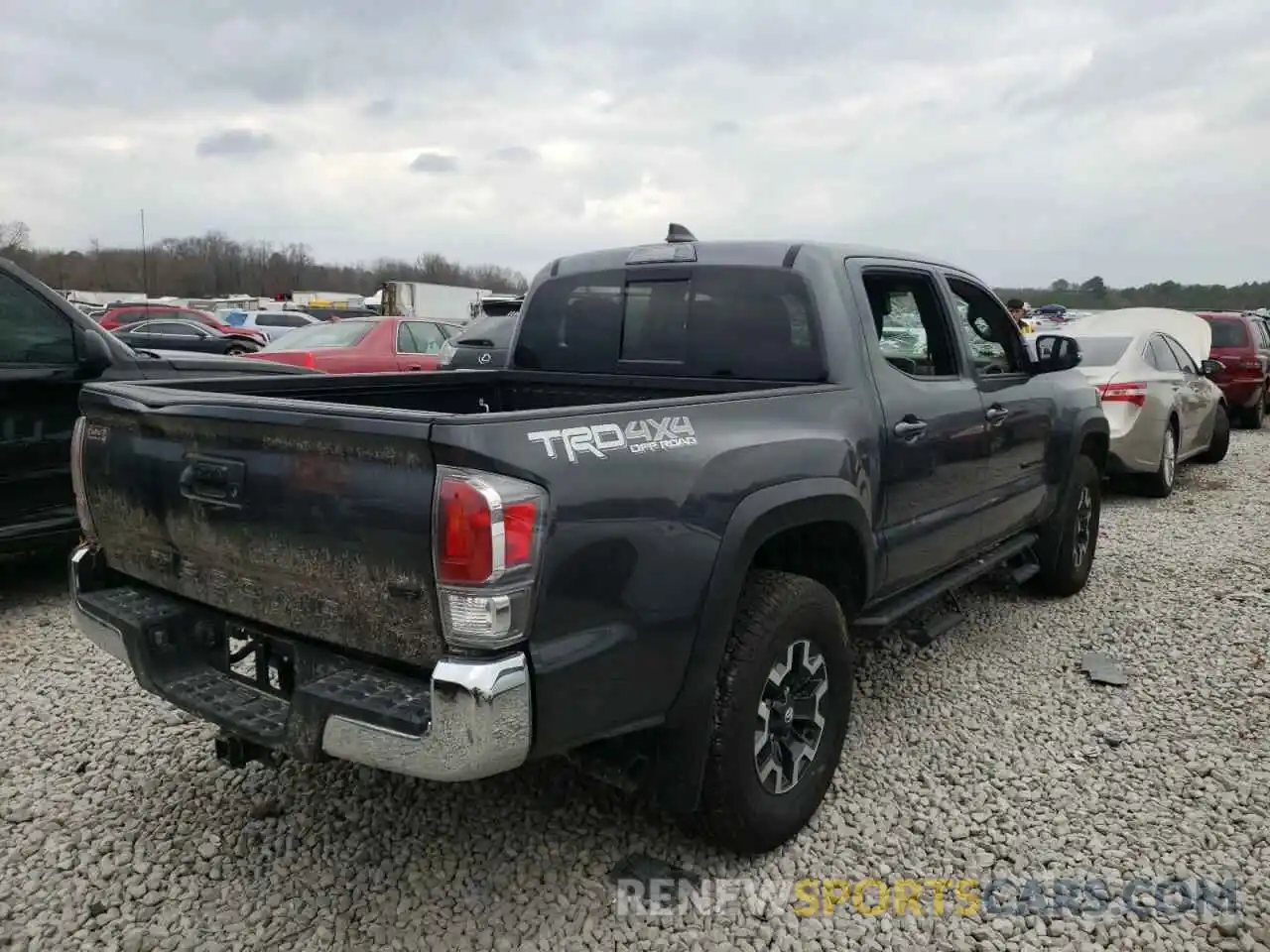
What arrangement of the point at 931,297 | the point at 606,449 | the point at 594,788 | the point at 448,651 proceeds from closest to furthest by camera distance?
the point at 448,651, the point at 606,449, the point at 594,788, the point at 931,297

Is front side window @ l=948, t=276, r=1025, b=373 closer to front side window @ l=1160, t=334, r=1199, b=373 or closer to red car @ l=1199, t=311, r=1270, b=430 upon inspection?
front side window @ l=1160, t=334, r=1199, b=373

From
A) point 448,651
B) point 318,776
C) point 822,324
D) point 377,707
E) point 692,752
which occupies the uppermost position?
point 822,324

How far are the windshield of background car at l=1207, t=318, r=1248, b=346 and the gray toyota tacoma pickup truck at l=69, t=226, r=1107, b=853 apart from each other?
1214 cm

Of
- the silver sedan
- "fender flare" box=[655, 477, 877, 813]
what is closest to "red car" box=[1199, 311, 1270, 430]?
the silver sedan

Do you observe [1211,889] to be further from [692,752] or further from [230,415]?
[230,415]

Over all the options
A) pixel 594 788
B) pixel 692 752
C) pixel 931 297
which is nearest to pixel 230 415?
pixel 692 752

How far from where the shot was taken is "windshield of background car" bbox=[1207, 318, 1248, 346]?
13789mm

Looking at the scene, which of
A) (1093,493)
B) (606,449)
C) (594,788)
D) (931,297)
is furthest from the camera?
(1093,493)

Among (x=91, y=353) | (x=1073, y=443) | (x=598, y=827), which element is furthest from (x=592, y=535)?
(x=91, y=353)

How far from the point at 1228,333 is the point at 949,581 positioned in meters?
12.5

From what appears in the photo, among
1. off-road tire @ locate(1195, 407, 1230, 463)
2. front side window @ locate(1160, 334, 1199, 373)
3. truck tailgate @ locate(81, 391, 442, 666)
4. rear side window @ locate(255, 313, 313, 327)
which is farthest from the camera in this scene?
rear side window @ locate(255, 313, 313, 327)

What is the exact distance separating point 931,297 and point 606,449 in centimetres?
244

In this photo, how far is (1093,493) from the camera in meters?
5.72

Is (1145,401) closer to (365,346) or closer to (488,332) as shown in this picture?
(488,332)
